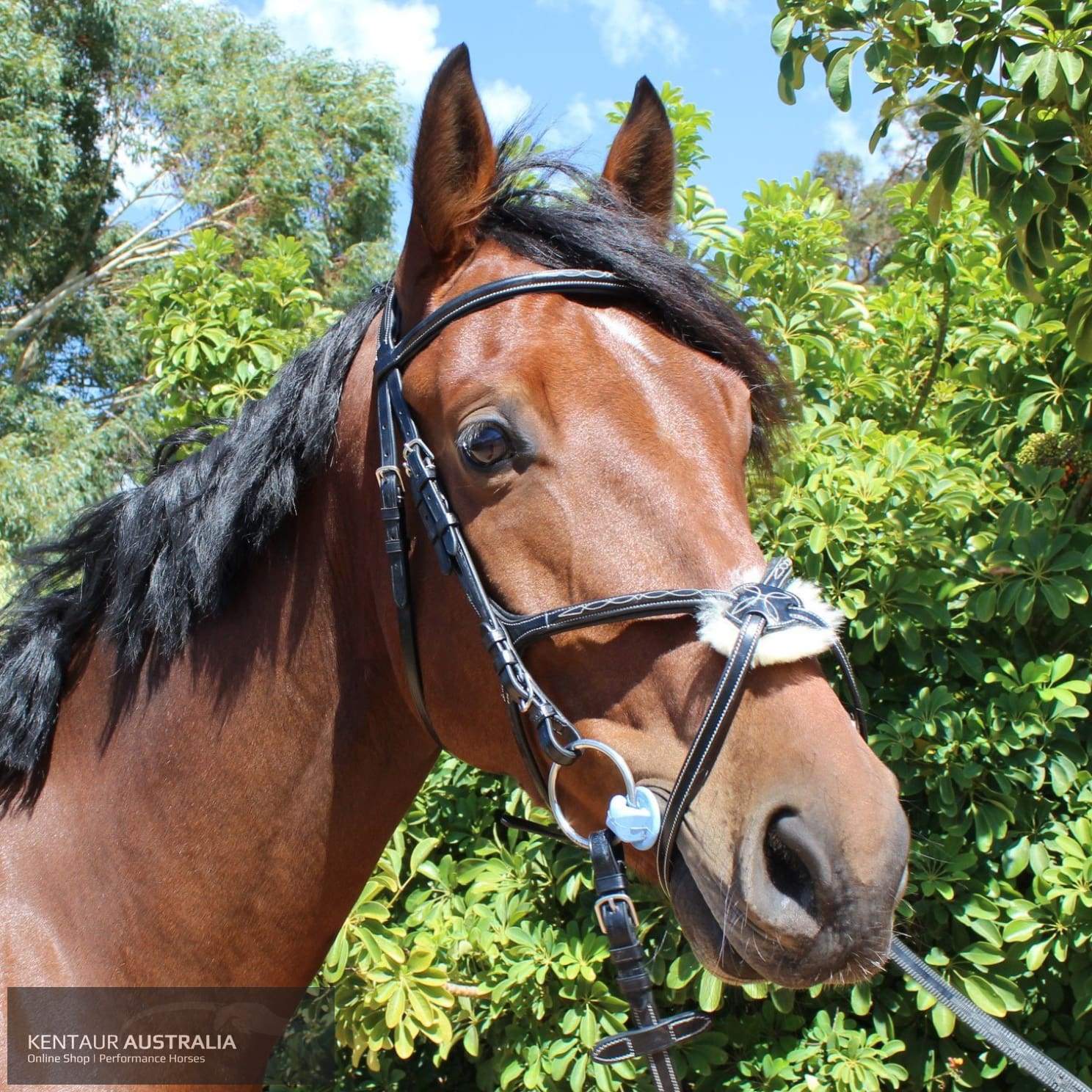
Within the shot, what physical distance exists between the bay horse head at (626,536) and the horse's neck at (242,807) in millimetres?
150

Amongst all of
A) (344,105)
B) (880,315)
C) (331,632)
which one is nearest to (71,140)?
(344,105)

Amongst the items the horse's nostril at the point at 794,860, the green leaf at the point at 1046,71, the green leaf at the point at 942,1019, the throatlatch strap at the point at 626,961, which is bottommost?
the green leaf at the point at 942,1019

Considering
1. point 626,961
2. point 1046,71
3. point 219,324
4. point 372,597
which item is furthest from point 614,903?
point 219,324

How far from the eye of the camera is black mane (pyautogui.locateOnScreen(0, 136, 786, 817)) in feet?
5.60

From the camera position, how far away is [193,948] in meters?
1.72

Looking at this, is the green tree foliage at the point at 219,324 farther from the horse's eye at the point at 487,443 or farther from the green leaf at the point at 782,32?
the horse's eye at the point at 487,443

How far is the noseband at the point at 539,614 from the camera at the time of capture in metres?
1.29

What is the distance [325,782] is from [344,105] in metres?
19.3

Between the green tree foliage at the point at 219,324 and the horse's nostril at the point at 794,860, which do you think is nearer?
the horse's nostril at the point at 794,860

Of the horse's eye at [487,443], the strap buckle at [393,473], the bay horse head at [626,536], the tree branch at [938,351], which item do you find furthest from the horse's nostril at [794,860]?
the tree branch at [938,351]

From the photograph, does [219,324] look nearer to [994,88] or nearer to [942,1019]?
[994,88]

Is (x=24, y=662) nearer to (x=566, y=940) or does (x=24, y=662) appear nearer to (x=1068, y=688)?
(x=566, y=940)

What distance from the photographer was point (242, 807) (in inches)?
68.4

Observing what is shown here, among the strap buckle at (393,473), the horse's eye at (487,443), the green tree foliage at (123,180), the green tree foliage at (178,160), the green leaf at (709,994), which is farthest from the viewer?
the green tree foliage at (178,160)
